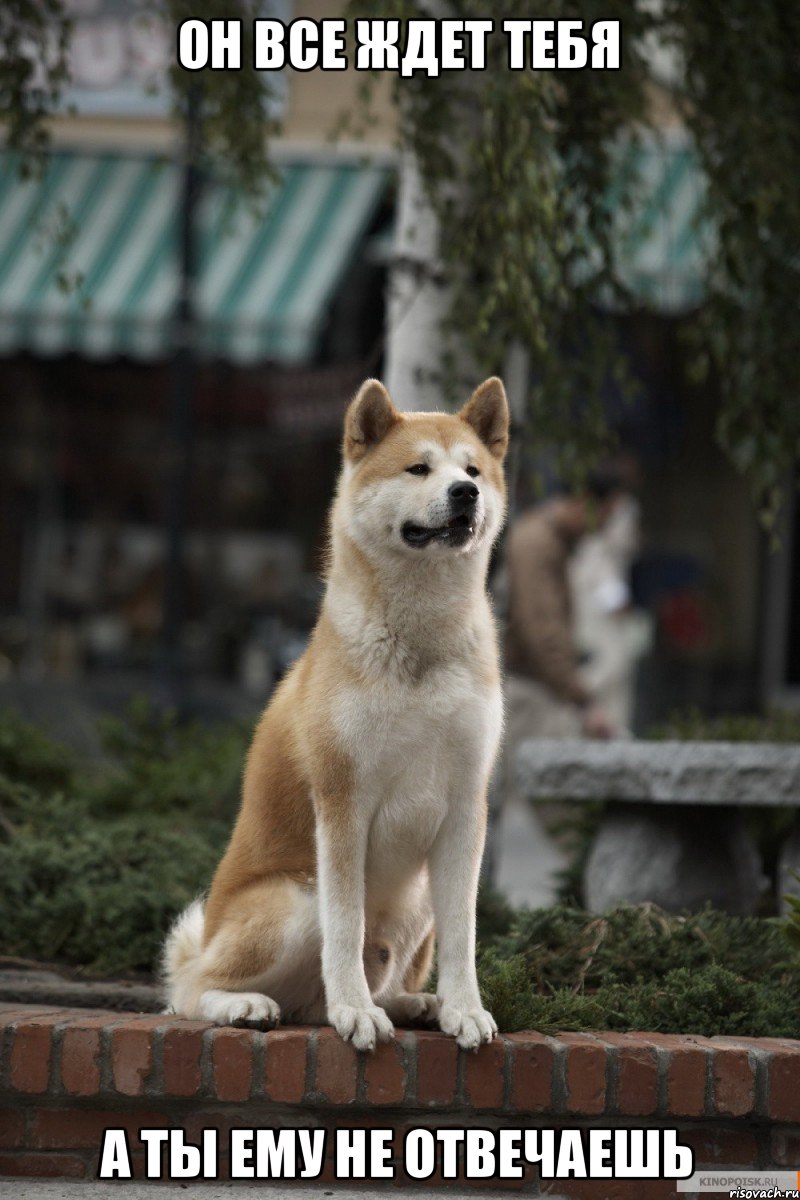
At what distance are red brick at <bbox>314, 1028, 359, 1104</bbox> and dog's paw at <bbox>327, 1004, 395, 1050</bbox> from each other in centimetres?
4

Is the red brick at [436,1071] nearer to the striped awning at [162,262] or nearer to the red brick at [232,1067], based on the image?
the red brick at [232,1067]

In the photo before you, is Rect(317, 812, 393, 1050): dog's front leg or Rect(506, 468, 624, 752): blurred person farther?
Rect(506, 468, 624, 752): blurred person

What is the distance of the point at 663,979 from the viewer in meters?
3.96

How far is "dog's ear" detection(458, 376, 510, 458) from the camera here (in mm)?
3570

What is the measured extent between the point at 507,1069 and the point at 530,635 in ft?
17.7

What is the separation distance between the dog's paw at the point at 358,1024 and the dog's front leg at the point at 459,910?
18 centimetres

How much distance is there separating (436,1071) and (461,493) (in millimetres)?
1270

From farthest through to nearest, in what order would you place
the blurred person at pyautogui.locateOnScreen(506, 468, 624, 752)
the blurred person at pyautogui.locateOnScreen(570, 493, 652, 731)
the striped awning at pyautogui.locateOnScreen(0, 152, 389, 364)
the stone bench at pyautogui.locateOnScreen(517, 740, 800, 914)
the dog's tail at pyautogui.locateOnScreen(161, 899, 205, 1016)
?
the striped awning at pyautogui.locateOnScreen(0, 152, 389, 364), the blurred person at pyautogui.locateOnScreen(570, 493, 652, 731), the blurred person at pyautogui.locateOnScreen(506, 468, 624, 752), the stone bench at pyautogui.locateOnScreen(517, 740, 800, 914), the dog's tail at pyautogui.locateOnScreen(161, 899, 205, 1016)

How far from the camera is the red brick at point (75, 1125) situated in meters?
3.48

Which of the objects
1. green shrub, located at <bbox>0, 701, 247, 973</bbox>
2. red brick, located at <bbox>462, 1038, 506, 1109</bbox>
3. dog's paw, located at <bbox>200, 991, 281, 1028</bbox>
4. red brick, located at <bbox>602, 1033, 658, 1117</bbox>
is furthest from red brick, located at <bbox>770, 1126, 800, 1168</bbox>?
green shrub, located at <bbox>0, 701, 247, 973</bbox>

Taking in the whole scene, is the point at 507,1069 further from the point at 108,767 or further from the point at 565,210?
the point at 108,767

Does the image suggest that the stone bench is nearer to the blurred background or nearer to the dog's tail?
the dog's tail

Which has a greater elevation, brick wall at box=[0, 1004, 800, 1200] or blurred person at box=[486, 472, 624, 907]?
blurred person at box=[486, 472, 624, 907]

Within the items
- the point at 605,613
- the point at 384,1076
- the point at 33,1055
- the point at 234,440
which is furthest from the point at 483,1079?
the point at 234,440
